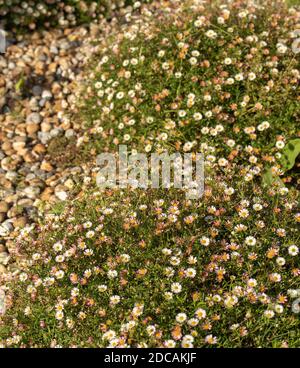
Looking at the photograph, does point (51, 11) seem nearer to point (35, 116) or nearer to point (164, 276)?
point (35, 116)

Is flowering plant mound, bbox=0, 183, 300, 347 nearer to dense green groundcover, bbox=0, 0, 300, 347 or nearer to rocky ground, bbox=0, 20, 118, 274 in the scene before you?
dense green groundcover, bbox=0, 0, 300, 347

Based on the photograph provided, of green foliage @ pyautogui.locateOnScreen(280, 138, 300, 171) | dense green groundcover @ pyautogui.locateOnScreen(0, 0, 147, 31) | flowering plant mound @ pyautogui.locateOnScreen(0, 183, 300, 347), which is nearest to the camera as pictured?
flowering plant mound @ pyautogui.locateOnScreen(0, 183, 300, 347)

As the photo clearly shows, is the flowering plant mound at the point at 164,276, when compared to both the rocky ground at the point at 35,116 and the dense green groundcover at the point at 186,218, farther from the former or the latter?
the rocky ground at the point at 35,116

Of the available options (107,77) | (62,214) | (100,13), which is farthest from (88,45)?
(62,214)

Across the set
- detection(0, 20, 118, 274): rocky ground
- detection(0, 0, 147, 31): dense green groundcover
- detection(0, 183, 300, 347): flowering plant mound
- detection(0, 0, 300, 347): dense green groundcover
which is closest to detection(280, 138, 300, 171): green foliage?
detection(0, 0, 300, 347): dense green groundcover

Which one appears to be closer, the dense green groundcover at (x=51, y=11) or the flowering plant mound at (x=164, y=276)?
the flowering plant mound at (x=164, y=276)

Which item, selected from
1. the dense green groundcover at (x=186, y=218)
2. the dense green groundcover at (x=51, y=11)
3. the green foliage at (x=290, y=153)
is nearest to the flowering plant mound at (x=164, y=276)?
the dense green groundcover at (x=186, y=218)
